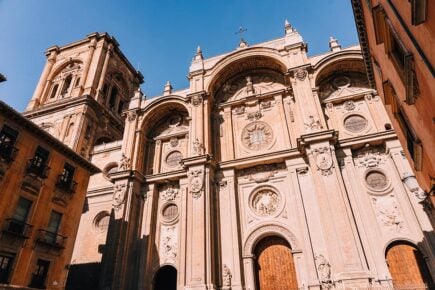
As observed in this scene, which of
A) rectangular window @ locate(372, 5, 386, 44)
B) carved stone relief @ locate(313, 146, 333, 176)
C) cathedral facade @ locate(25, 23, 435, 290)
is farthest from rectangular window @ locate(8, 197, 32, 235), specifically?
rectangular window @ locate(372, 5, 386, 44)

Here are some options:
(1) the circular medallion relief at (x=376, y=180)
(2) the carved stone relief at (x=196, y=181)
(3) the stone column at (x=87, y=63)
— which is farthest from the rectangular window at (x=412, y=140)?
(3) the stone column at (x=87, y=63)

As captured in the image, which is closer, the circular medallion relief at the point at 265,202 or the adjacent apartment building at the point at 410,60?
the adjacent apartment building at the point at 410,60

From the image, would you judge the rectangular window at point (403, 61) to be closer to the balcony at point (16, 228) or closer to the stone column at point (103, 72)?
the balcony at point (16, 228)

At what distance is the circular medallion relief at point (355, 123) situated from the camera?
19047mm

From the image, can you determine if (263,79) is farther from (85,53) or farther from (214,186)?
(85,53)

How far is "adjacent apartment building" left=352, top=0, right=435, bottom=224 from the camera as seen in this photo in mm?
6695

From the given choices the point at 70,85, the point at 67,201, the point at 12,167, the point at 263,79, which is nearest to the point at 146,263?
the point at 67,201

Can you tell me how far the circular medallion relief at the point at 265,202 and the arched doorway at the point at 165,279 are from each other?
686 cm

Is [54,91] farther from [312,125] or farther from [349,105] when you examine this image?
[349,105]

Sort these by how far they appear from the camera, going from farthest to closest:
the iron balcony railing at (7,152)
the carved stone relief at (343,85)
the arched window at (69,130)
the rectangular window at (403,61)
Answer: the arched window at (69,130), the carved stone relief at (343,85), the iron balcony railing at (7,152), the rectangular window at (403,61)

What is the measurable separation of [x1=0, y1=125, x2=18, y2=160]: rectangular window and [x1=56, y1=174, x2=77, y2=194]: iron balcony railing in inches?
117

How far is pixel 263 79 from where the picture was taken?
2380cm

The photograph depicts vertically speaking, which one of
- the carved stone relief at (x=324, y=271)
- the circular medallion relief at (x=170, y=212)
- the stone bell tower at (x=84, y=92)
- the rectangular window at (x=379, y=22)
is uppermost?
the stone bell tower at (x=84, y=92)

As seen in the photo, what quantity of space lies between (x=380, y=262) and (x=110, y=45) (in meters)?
38.1
